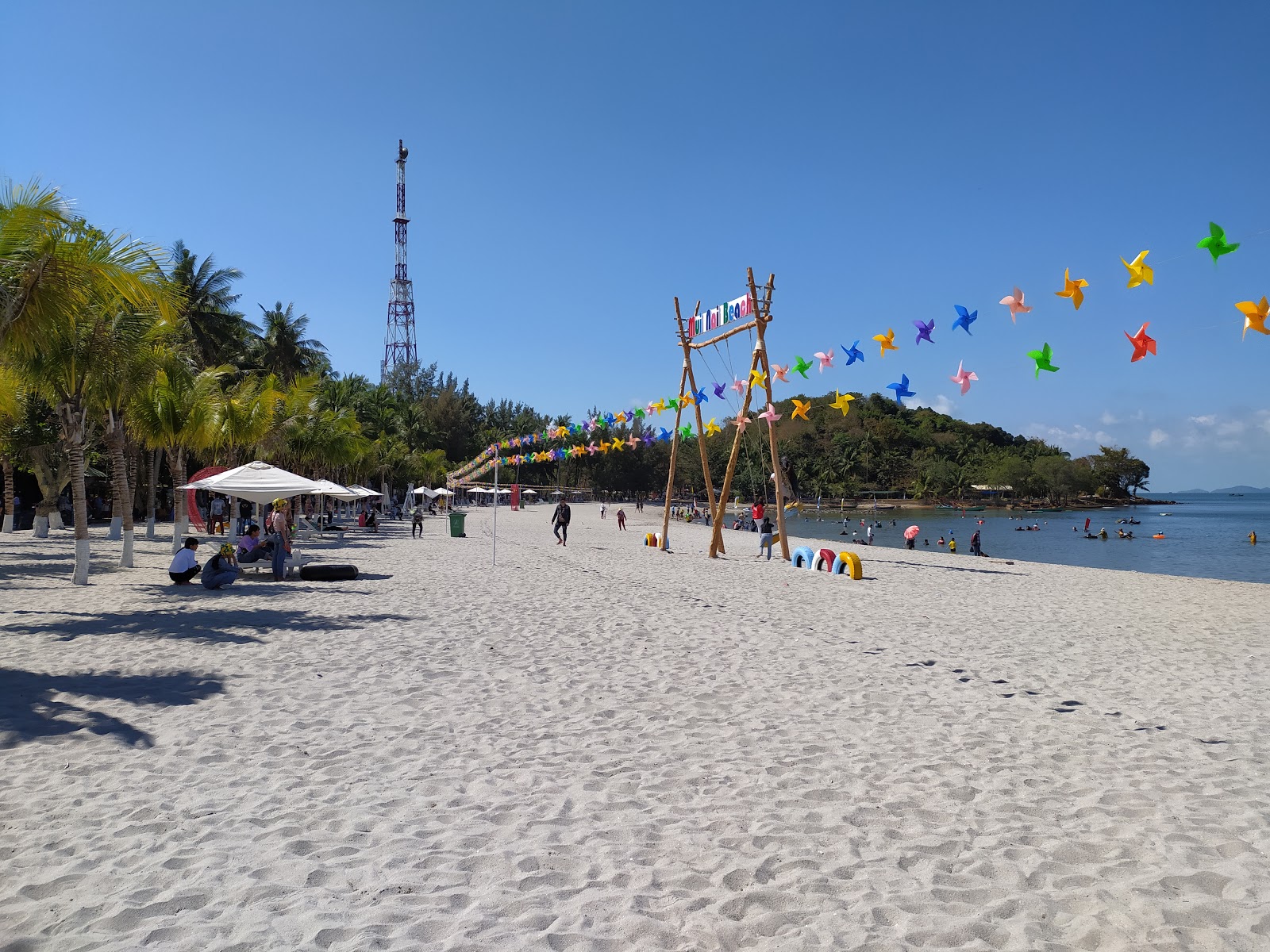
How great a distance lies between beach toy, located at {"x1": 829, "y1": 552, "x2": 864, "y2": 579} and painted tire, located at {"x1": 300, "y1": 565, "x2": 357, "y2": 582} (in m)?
9.66

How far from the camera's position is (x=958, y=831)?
407cm

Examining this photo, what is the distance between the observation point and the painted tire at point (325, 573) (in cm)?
1394

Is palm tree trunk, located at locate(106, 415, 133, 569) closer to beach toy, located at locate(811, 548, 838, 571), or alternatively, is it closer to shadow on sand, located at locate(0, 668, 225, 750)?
shadow on sand, located at locate(0, 668, 225, 750)

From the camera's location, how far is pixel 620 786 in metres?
4.61

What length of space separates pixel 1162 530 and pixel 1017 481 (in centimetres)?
4269

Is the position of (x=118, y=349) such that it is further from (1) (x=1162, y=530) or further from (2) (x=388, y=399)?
(1) (x=1162, y=530)

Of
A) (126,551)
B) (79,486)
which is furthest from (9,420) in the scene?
(79,486)

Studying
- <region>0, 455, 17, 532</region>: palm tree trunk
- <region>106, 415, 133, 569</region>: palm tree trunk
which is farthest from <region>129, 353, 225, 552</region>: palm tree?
<region>0, 455, 17, 532</region>: palm tree trunk

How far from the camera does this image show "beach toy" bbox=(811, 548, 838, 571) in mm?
17562

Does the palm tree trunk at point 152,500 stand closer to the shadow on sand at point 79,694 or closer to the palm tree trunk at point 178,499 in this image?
the palm tree trunk at point 178,499

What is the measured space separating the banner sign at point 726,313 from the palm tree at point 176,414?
1162 centimetres

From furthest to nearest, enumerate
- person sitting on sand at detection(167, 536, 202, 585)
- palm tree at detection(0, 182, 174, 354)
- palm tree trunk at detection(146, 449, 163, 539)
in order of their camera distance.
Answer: palm tree trunk at detection(146, 449, 163, 539) → person sitting on sand at detection(167, 536, 202, 585) → palm tree at detection(0, 182, 174, 354)

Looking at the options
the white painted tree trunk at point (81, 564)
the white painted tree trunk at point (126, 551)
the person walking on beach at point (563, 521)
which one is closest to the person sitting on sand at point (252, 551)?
the white painted tree trunk at point (81, 564)

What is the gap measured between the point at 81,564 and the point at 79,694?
770 centimetres
